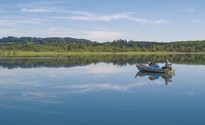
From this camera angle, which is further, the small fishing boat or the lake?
the small fishing boat

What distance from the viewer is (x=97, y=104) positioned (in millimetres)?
20297

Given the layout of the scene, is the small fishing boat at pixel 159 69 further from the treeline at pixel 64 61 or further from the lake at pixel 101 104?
the treeline at pixel 64 61

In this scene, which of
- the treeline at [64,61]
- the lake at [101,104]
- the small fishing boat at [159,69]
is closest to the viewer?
the lake at [101,104]

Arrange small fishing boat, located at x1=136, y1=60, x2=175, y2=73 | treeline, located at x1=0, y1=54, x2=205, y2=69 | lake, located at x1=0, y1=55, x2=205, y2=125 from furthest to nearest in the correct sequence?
treeline, located at x1=0, y1=54, x2=205, y2=69
small fishing boat, located at x1=136, y1=60, x2=175, y2=73
lake, located at x1=0, y1=55, x2=205, y2=125

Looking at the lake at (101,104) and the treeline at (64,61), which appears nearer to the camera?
the lake at (101,104)

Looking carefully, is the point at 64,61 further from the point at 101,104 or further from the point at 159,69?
the point at 101,104

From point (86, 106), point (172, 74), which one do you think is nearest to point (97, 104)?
point (86, 106)

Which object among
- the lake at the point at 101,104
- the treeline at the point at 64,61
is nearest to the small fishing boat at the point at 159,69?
the lake at the point at 101,104

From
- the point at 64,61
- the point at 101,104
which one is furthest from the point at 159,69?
the point at 64,61

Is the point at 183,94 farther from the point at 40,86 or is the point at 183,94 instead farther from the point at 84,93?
the point at 40,86

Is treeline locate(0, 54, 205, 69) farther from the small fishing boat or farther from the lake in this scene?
the lake

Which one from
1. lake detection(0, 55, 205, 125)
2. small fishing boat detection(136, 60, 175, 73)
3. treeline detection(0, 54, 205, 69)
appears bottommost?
lake detection(0, 55, 205, 125)

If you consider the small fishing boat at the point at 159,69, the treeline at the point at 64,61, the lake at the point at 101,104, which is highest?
the small fishing boat at the point at 159,69

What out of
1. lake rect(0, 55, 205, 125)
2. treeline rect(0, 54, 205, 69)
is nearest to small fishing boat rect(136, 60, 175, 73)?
lake rect(0, 55, 205, 125)
